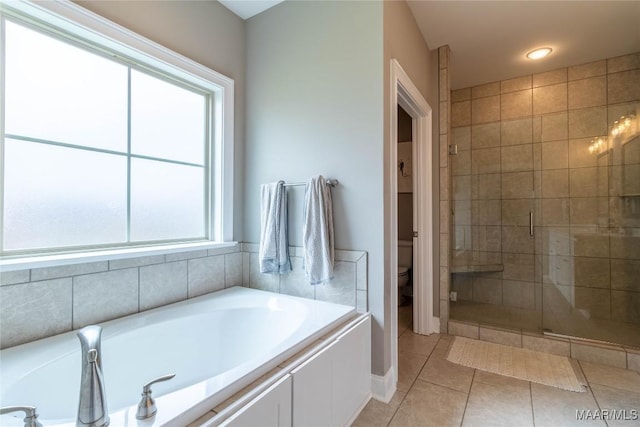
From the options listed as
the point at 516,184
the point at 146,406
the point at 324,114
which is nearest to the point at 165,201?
the point at 324,114

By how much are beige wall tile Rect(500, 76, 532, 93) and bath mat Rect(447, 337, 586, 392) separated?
262 centimetres

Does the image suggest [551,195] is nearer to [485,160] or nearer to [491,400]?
[485,160]

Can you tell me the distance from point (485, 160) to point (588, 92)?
106 centimetres

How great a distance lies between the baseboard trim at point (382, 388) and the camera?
5.36 feet

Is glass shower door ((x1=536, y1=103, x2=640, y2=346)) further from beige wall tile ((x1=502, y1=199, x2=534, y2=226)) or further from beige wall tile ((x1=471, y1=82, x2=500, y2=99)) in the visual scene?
beige wall tile ((x1=471, y1=82, x2=500, y2=99))

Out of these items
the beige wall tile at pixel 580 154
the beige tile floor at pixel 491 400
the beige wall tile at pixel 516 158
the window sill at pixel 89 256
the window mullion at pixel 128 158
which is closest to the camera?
the window sill at pixel 89 256

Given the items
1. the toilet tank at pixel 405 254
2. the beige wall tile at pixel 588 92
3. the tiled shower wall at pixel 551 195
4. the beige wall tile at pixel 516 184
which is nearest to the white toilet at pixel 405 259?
the toilet tank at pixel 405 254

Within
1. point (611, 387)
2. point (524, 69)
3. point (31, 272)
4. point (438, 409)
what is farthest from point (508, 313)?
point (31, 272)

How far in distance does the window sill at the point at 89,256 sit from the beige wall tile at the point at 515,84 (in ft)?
11.3

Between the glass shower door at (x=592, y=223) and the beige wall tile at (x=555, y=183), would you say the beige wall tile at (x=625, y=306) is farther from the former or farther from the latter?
the beige wall tile at (x=555, y=183)

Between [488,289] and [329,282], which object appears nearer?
[329,282]

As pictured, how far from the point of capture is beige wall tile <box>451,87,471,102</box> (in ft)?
10.8

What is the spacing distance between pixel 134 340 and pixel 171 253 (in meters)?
0.52

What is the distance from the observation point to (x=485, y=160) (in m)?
3.07
